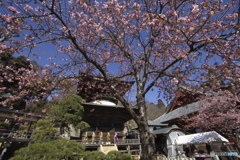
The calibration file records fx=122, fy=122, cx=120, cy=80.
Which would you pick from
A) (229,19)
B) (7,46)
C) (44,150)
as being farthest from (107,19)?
(44,150)

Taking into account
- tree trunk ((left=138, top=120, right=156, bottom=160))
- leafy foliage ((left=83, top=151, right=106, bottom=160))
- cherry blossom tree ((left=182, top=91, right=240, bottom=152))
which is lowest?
leafy foliage ((left=83, top=151, right=106, bottom=160))

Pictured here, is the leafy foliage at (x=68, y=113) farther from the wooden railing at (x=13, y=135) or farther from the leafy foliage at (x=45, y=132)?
the wooden railing at (x=13, y=135)

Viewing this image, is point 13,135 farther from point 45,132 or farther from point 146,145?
point 146,145

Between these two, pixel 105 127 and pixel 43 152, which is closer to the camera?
pixel 43 152

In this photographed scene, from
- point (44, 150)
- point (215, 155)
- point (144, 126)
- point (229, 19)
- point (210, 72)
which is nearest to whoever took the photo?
point (229, 19)

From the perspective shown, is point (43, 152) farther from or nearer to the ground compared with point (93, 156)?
farther from the ground

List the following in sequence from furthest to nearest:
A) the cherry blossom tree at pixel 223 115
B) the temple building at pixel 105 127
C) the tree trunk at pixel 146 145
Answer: the temple building at pixel 105 127, the cherry blossom tree at pixel 223 115, the tree trunk at pixel 146 145

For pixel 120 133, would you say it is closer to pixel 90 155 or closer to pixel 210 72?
pixel 90 155

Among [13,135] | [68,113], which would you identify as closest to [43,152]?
[68,113]

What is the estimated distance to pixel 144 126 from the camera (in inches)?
161

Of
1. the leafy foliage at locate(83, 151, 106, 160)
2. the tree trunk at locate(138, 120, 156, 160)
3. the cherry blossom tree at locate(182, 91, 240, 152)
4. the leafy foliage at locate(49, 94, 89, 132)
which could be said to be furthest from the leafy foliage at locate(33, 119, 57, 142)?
the cherry blossom tree at locate(182, 91, 240, 152)

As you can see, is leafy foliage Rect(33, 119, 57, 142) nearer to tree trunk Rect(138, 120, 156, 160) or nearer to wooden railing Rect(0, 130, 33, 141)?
wooden railing Rect(0, 130, 33, 141)

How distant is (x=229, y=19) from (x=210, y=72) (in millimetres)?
1868

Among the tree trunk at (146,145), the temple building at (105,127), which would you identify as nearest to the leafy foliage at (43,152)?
the tree trunk at (146,145)
